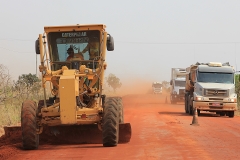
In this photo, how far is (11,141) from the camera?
15.6 m

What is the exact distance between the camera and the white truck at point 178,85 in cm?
5191

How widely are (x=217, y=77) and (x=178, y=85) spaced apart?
21.6m

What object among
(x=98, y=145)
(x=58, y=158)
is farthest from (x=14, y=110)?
(x=58, y=158)

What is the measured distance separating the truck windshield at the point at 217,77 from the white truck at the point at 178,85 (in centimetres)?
2063

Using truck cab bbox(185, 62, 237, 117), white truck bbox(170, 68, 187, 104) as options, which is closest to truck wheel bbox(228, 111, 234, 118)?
truck cab bbox(185, 62, 237, 117)

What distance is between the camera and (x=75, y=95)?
1323 cm

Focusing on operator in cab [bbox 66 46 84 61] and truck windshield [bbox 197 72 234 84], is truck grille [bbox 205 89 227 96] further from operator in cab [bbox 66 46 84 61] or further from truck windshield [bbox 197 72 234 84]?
operator in cab [bbox 66 46 84 61]

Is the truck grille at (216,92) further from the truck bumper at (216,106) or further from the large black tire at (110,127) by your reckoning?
the large black tire at (110,127)

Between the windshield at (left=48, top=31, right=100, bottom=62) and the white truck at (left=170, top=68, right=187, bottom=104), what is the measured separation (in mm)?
36560

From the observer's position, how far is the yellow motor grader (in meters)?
13.5

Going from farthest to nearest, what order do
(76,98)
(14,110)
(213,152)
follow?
(14,110)
(76,98)
(213,152)

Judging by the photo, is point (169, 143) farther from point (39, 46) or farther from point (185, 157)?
point (39, 46)

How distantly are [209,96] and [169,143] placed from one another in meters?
16.1

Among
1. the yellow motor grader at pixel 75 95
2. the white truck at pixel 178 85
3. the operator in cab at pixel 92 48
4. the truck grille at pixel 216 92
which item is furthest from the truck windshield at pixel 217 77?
the white truck at pixel 178 85
